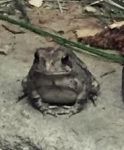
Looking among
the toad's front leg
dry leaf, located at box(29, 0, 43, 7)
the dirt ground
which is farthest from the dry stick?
the toad's front leg

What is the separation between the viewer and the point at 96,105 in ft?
14.7

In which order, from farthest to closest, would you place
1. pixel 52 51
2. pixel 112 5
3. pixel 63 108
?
pixel 112 5 → pixel 63 108 → pixel 52 51

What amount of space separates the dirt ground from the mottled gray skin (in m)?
0.07

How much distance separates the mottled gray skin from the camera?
13.4ft

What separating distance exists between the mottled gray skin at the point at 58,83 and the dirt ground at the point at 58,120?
0.24ft

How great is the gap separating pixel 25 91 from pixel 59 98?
1.13ft

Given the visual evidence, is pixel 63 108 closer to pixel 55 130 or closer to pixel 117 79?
pixel 55 130

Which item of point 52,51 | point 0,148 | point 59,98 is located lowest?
point 0,148

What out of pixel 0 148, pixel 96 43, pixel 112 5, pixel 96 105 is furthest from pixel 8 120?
pixel 112 5

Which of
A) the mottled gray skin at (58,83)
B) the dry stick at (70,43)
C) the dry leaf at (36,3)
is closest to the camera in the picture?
the mottled gray skin at (58,83)

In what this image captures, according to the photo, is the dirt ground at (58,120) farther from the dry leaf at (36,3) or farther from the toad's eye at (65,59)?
the dry leaf at (36,3)

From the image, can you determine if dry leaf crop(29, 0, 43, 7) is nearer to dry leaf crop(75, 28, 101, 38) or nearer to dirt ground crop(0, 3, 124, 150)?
dry leaf crop(75, 28, 101, 38)

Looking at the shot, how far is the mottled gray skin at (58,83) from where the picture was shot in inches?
161

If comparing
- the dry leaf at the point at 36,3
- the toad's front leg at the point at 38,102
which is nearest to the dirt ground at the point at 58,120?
the toad's front leg at the point at 38,102
